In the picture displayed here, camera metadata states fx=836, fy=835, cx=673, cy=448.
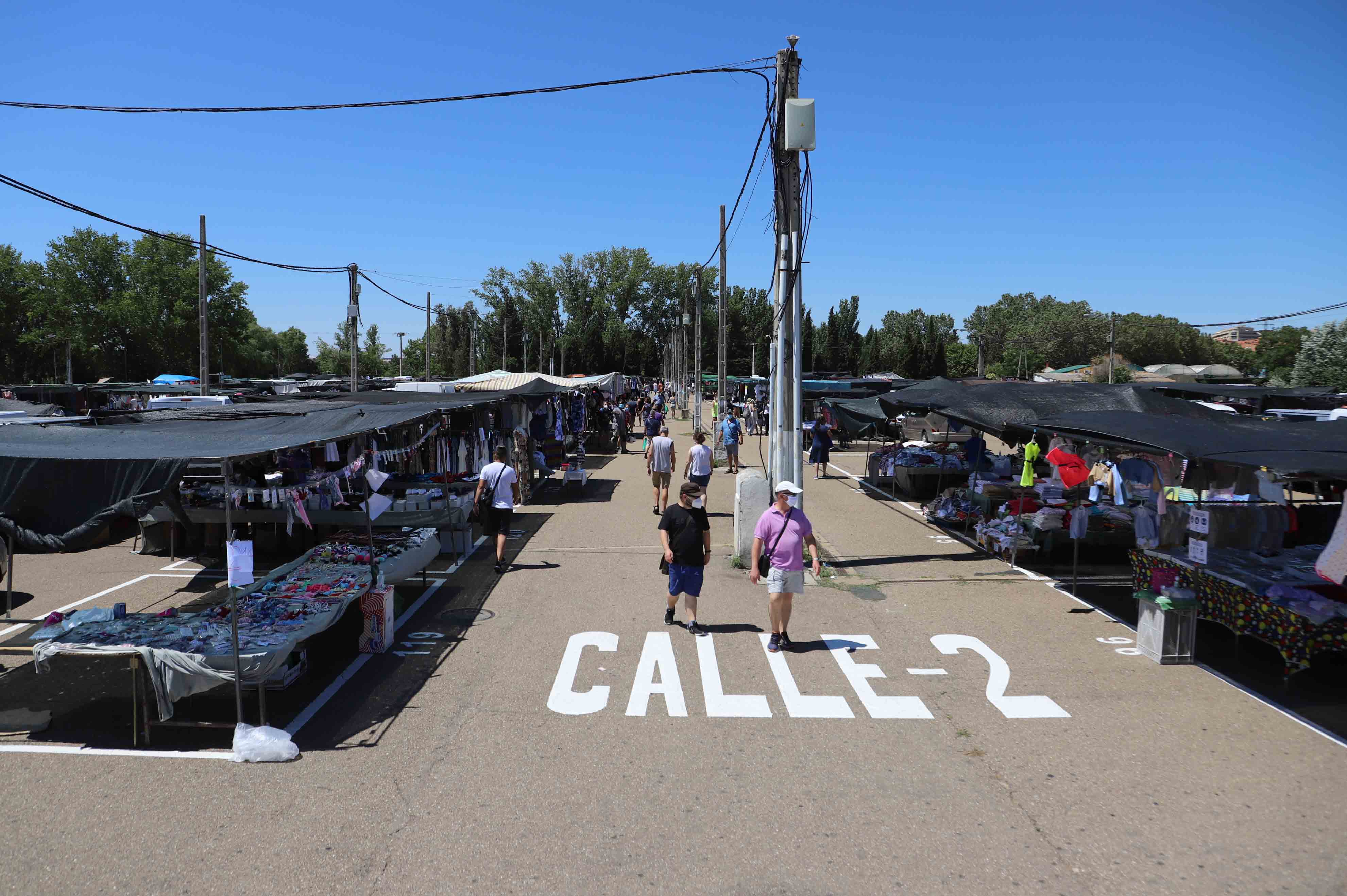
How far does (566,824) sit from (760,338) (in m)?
96.4

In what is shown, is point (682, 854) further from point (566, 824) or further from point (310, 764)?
point (310, 764)

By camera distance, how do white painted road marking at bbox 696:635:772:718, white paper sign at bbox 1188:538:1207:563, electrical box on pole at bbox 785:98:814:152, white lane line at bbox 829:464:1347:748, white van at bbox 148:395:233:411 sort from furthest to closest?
1. white van at bbox 148:395:233:411
2. electrical box on pole at bbox 785:98:814:152
3. white paper sign at bbox 1188:538:1207:563
4. white painted road marking at bbox 696:635:772:718
5. white lane line at bbox 829:464:1347:748

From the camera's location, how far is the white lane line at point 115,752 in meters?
5.80

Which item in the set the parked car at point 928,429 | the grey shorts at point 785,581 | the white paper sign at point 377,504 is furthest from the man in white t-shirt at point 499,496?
the parked car at point 928,429

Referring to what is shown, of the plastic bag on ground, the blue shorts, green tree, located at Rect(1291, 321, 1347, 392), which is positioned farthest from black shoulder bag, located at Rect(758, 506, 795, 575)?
green tree, located at Rect(1291, 321, 1347, 392)

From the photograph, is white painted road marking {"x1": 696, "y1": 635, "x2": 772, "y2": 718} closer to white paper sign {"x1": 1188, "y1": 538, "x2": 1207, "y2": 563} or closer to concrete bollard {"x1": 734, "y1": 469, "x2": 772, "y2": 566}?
concrete bollard {"x1": 734, "y1": 469, "x2": 772, "y2": 566}

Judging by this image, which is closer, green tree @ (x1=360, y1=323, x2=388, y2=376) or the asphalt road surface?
the asphalt road surface

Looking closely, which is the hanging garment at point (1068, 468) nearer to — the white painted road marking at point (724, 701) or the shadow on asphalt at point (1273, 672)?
the shadow on asphalt at point (1273, 672)

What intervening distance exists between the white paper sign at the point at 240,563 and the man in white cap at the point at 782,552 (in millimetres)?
4200

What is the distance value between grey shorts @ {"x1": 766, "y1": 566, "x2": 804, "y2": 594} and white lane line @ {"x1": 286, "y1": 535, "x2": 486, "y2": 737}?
349 cm

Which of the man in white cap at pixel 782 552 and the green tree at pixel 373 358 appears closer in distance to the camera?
the man in white cap at pixel 782 552

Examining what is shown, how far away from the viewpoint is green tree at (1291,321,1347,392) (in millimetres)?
46250

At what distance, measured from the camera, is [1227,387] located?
22.9 meters

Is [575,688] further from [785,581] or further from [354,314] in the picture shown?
[354,314]
